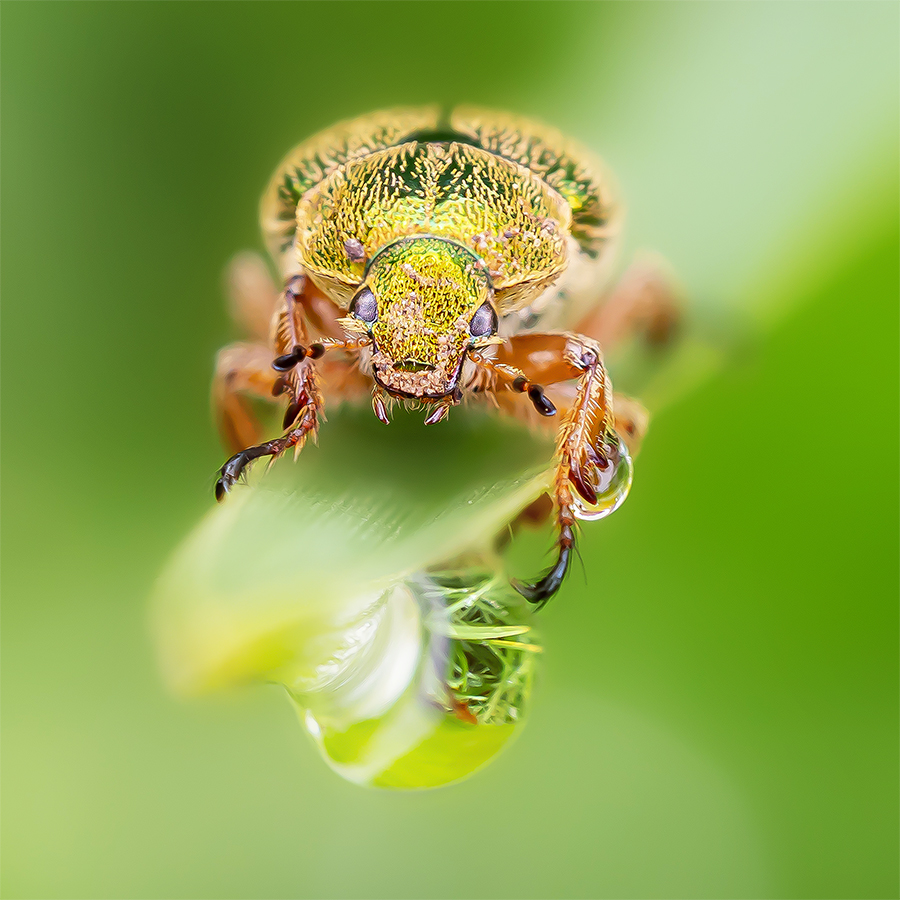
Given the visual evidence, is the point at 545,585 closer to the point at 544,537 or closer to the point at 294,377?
the point at 544,537

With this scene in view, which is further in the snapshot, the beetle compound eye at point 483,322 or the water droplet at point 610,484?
the beetle compound eye at point 483,322

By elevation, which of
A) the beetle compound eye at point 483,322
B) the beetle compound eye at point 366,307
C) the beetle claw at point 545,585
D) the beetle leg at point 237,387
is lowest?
the beetle claw at point 545,585

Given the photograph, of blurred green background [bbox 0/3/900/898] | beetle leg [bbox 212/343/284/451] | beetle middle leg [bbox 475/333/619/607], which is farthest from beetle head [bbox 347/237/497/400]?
blurred green background [bbox 0/3/900/898]

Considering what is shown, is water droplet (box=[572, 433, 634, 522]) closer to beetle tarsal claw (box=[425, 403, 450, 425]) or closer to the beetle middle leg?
the beetle middle leg

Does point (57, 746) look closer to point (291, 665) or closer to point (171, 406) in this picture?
point (291, 665)

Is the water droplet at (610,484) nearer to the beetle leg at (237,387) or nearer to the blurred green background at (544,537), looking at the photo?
the blurred green background at (544,537)

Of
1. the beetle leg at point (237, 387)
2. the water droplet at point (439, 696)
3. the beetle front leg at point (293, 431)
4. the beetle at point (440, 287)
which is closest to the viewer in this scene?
the water droplet at point (439, 696)

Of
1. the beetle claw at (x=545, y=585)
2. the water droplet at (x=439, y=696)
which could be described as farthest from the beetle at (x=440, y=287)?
the water droplet at (x=439, y=696)

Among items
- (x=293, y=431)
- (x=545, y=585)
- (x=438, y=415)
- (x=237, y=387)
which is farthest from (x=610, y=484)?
(x=237, y=387)
